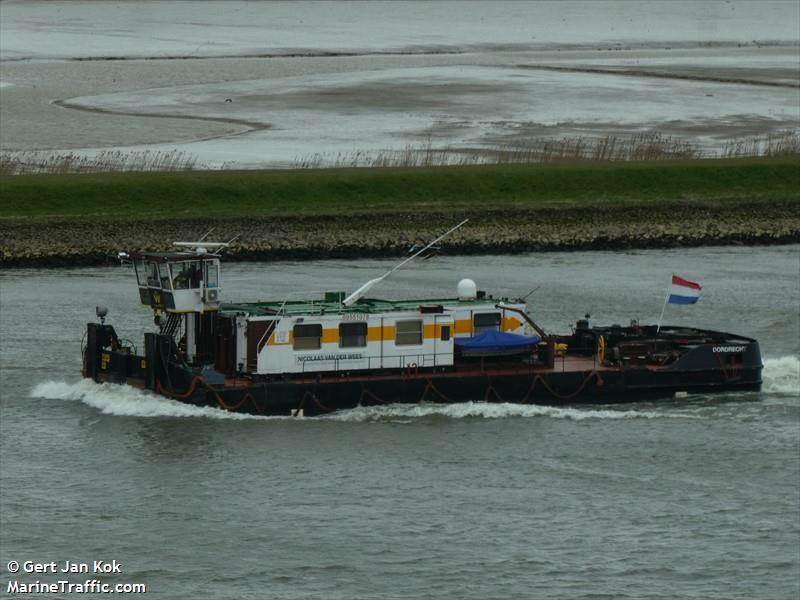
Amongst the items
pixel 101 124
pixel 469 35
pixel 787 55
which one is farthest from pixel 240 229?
pixel 469 35

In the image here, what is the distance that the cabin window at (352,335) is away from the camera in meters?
49.3

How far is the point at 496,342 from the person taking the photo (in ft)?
164

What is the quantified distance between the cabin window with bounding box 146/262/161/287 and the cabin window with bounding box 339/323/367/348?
5220 millimetres

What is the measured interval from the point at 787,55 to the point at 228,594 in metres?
134

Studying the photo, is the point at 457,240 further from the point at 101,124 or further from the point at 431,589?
the point at 431,589

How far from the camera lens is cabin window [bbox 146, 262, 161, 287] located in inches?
1923

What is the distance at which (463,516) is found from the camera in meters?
39.2

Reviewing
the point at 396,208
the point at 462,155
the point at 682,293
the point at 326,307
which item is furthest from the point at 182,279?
the point at 462,155

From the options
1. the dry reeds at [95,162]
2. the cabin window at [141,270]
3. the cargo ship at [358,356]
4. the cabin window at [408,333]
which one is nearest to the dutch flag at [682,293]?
the cargo ship at [358,356]

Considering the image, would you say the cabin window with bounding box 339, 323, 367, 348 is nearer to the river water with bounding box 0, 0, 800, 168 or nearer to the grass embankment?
the grass embankment

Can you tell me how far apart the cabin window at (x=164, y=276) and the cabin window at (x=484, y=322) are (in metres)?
8.89

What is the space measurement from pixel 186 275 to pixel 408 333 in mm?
6402

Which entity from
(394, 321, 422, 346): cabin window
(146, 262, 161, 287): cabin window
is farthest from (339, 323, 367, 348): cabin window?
(146, 262, 161, 287): cabin window

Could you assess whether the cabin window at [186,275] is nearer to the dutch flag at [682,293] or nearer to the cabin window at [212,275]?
the cabin window at [212,275]
